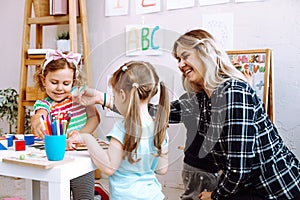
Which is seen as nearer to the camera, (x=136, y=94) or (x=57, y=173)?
(x=57, y=173)

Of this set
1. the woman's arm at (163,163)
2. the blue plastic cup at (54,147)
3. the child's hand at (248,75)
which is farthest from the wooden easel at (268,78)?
the blue plastic cup at (54,147)

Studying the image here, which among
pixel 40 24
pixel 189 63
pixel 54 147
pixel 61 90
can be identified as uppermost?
pixel 40 24

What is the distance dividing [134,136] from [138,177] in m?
0.14

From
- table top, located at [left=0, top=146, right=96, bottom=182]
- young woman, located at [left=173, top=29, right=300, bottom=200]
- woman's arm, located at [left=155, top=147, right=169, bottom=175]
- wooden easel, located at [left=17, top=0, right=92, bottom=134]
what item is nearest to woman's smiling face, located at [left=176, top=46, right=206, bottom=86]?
young woman, located at [left=173, top=29, right=300, bottom=200]

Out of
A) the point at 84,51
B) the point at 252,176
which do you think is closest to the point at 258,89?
the point at 252,176

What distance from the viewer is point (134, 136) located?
995mm

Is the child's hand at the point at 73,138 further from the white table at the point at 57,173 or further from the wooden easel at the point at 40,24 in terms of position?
the wooden easel at the point at 40,24

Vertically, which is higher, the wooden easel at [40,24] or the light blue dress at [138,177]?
the wooden easel at [40,24]

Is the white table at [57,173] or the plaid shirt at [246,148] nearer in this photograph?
the white table at [57,173]

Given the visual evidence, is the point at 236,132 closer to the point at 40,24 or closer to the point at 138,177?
the point at 138,177

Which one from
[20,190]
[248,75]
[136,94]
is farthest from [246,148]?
[20,190]

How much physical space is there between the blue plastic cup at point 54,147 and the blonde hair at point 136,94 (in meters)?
0.16

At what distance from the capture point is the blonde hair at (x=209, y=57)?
106 cm

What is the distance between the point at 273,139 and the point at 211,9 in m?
1.15
